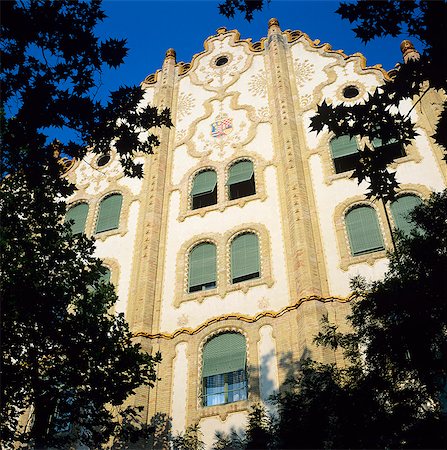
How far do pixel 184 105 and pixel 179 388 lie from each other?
41.3 feet

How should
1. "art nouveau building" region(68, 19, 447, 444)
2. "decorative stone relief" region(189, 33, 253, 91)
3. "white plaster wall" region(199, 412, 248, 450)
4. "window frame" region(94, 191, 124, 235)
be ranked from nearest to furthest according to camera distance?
"white plaster wall" region(199, 412, 248, 450) < "art nouveau building" region(68, 19, 447, 444) < "window frame" region(94, 191, 124, 235) < "decorative stone relief" region(189, 33, 253, 91)

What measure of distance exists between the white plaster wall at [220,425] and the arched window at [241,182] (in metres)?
7.57

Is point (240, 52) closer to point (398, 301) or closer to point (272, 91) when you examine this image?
point (272, 91)

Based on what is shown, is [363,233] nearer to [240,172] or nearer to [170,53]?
[240,172]

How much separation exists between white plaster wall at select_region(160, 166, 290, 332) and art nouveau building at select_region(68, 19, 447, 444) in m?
0.04

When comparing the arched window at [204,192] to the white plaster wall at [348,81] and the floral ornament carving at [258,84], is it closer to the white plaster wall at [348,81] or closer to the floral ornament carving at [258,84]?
the floral ornament carving at [258,84]

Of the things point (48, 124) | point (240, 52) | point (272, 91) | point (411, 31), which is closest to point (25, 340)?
point (48, 124)

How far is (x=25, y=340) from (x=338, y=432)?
5577 millimetres

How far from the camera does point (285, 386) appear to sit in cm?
1232

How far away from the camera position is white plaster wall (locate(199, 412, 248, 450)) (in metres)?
12.2

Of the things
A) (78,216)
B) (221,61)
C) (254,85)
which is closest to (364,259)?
(254,85)

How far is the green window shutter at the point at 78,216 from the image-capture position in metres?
19.3

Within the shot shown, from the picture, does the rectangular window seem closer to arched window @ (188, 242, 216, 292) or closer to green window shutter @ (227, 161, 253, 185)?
arched window @ (188, 242, 216, 292)

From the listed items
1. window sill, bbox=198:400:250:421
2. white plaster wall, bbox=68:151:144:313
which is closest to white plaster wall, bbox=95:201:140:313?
white plaster wall, bbox=68:151:144:313
